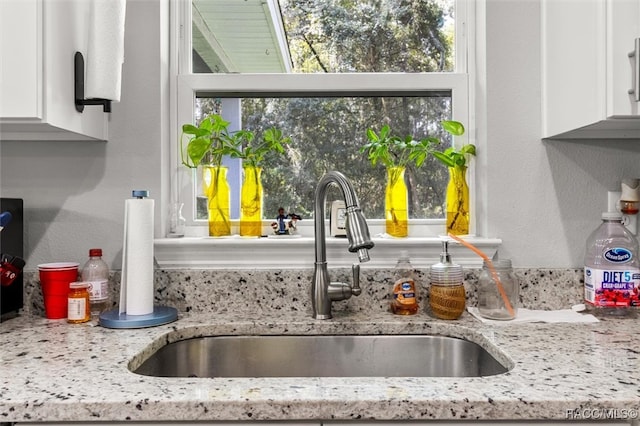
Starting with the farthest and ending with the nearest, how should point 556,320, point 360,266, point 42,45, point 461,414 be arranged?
point 360,266 → point 556,320 → point 42,45 → point 461,414

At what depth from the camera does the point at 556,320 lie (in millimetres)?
1325

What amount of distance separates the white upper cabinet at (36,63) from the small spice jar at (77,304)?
16.0 inches

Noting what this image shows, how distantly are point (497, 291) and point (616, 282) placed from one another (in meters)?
0.31

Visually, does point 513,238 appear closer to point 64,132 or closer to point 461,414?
point 461,414

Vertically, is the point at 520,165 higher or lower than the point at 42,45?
lower

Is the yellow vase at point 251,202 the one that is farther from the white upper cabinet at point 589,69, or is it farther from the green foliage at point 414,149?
the white upper cabinet at point 589,69

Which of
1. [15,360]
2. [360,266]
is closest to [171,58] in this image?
[360,266]

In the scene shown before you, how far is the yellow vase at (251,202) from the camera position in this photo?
61.8 inches

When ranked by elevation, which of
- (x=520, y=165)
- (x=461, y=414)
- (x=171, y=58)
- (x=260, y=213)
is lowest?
(x=461, y=414)

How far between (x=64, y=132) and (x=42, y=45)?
26 centimetres

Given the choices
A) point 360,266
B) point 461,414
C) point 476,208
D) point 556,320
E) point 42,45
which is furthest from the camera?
point 476,208

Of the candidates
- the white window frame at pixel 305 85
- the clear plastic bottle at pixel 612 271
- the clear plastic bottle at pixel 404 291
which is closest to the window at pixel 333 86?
the white window frame at pixel 305 85

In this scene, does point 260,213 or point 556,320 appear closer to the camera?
point 556,320

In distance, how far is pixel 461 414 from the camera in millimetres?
818
